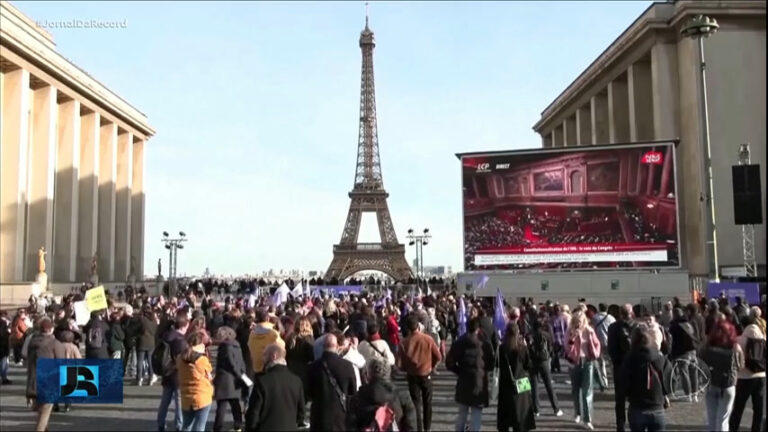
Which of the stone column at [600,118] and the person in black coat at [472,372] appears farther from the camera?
the stone column at [600,118]

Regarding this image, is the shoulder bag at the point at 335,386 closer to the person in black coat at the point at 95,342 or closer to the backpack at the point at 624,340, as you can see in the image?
the backpack at the point at 624,340

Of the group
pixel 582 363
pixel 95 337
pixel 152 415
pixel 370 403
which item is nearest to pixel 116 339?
pixel 95 337

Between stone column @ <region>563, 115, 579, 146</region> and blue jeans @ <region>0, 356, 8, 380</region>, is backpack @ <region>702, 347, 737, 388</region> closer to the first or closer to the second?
blue jeans @ <region>0, 356, 8, 380</region>

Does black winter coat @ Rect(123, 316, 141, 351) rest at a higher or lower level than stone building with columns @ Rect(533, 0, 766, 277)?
lower

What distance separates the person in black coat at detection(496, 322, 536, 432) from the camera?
28.2ft

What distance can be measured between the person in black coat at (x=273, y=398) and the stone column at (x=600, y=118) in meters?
47.3

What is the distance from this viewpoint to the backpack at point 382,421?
6.07 meters

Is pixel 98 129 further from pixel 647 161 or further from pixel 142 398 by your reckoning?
pixel 142 398

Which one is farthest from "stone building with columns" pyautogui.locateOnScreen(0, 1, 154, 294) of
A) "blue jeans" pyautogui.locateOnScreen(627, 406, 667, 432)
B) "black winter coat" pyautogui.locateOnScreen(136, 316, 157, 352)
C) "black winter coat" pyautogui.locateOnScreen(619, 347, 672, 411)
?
"blue jeans" pyautogui.locateOnScreen(627, 406, 667, 432)

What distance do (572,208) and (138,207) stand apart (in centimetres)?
4475

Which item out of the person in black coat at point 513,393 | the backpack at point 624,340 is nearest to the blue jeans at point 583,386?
the backpack at point 624,340

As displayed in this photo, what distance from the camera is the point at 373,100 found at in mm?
89625

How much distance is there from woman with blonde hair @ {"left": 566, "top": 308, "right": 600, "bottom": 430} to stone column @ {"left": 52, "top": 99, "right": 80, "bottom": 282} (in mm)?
44607

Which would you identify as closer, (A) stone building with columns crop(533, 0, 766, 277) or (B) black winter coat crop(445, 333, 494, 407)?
(B) black winter coat crop(445, 333, 494, 407)
